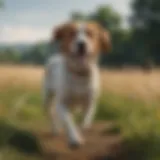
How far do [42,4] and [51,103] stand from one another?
0.91ft

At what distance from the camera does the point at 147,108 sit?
1276 millimetres

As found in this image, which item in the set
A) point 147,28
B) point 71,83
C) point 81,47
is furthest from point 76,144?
point 147,28

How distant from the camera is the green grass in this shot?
1245 millimetres

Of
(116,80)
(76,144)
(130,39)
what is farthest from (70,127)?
(130,39)

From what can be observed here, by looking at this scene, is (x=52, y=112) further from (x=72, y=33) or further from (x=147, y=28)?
(x=147, y=28)

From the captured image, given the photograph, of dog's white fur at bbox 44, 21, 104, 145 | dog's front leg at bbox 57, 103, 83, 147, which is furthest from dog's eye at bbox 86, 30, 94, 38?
dog's front leg at bbox 57, 103, 83, 147

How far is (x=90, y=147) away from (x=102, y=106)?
0.37 ft

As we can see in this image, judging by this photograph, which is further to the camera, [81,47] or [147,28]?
[147,28]

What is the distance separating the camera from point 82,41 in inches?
46.4

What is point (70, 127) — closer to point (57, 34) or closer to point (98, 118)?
point (98, 118)

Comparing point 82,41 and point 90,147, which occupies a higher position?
point 82,41

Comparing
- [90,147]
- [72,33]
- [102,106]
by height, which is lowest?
[90,147]

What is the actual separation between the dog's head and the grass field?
8 centimetres

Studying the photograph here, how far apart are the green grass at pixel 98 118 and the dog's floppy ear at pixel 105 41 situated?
12 cm
